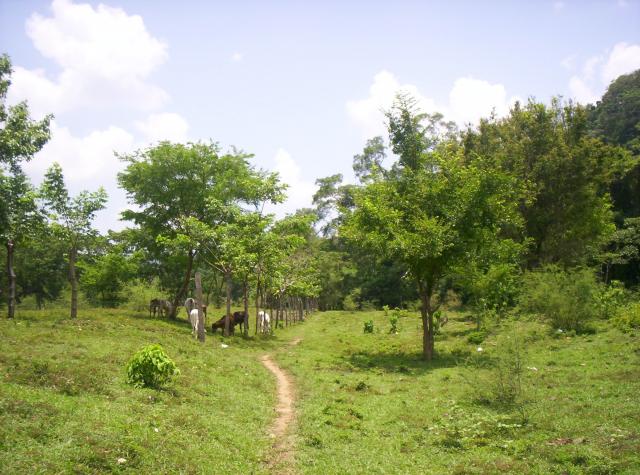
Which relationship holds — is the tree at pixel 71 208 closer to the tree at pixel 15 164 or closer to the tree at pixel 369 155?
the tree at pixel 15 164

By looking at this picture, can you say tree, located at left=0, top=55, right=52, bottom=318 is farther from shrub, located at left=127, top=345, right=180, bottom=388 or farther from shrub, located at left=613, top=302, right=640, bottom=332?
shrub, located at left=613, top=302, right=640, bottom=332

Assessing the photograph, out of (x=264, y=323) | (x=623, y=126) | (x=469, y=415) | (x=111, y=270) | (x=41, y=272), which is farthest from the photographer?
(x=623, y=126)

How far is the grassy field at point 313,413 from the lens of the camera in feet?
27.7

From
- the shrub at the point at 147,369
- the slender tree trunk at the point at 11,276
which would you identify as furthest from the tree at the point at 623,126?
the slender tree trunk at the point at 11,276

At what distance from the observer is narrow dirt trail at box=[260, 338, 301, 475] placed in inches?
379

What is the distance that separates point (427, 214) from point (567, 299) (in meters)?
8.30

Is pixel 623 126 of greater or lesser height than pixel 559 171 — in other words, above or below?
above

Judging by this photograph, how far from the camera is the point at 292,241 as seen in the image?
30.2 m

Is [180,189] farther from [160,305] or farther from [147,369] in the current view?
[147,369]

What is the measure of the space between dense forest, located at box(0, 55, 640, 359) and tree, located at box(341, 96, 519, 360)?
0.07m

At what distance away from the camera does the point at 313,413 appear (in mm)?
13359

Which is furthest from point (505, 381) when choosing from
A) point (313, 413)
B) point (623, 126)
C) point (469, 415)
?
point (623, 126)

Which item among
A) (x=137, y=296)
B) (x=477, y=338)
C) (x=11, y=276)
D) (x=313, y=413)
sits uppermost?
(x=11, y=276)

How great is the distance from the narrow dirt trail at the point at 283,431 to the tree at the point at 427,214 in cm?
764
